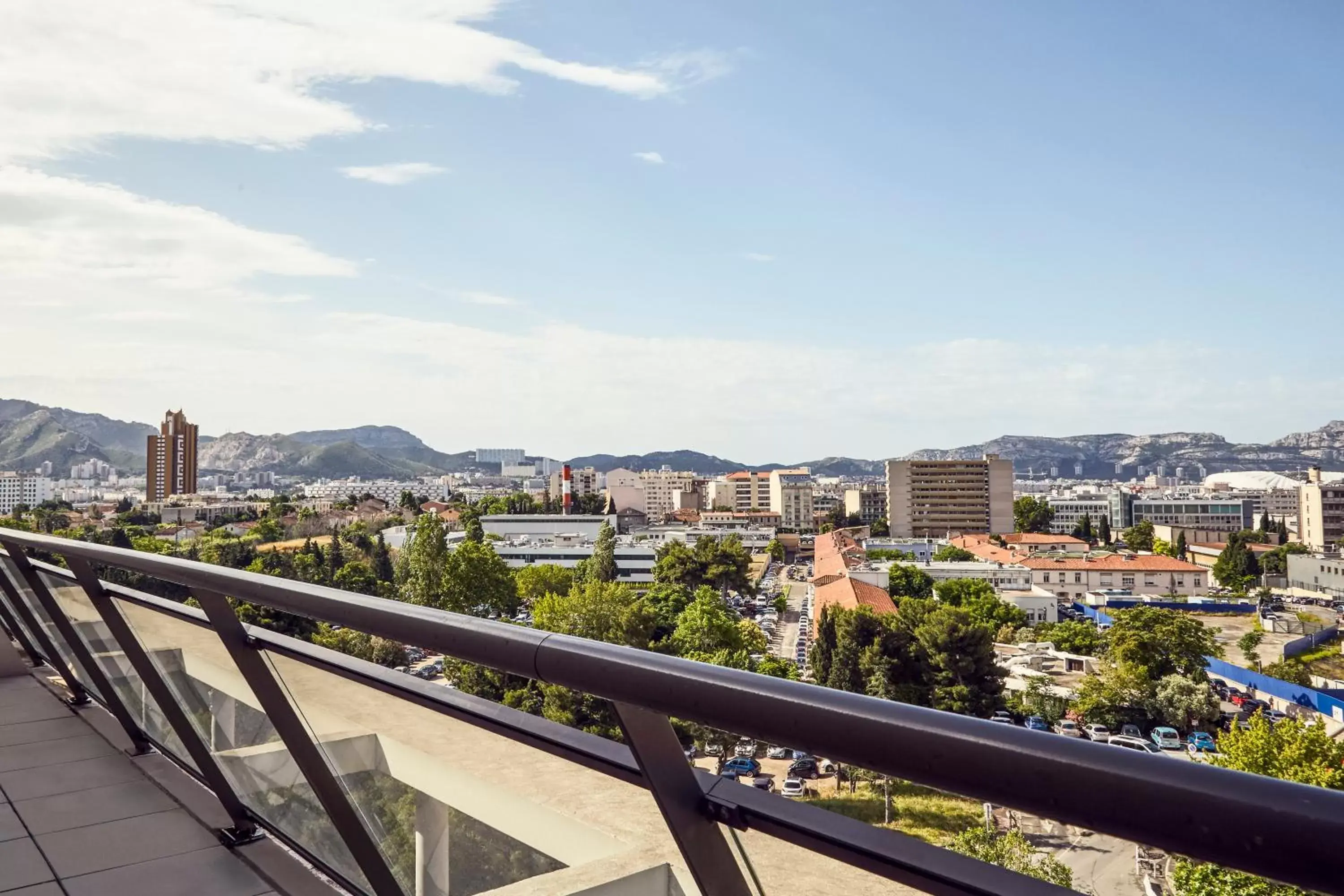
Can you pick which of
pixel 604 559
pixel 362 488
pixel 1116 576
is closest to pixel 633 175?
pixel 604 559

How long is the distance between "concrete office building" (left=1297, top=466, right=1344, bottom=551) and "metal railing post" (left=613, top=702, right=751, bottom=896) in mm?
79564

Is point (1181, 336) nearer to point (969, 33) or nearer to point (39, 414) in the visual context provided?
point (969, 33)

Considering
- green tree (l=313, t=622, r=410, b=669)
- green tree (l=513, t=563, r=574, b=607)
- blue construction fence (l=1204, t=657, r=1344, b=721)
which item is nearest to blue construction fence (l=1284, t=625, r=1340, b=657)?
blue construction fence (l=1204, t=657, r=1344, b=721)

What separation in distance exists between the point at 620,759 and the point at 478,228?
40135mm

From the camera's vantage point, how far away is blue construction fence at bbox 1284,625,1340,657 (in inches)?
1268

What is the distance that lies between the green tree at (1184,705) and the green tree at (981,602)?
33.0ft

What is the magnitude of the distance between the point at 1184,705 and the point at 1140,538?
4618cm

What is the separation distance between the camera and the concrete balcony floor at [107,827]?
187 centimetres

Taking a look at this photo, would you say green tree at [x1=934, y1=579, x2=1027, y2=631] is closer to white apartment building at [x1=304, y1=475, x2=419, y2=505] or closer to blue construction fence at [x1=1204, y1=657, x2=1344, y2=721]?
blue construction fence at [x1=1204, y1=657, x2=1344, y2=721]

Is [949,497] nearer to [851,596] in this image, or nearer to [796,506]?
[796,506]

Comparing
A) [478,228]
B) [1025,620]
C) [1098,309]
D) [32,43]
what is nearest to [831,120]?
[478,228]

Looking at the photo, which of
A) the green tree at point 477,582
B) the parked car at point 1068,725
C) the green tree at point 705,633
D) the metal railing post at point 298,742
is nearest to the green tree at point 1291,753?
the parked car at point 1068,725

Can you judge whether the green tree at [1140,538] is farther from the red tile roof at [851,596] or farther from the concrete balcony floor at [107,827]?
the concrete balcony floor at [107,827]

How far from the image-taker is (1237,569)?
48781 millimetres
